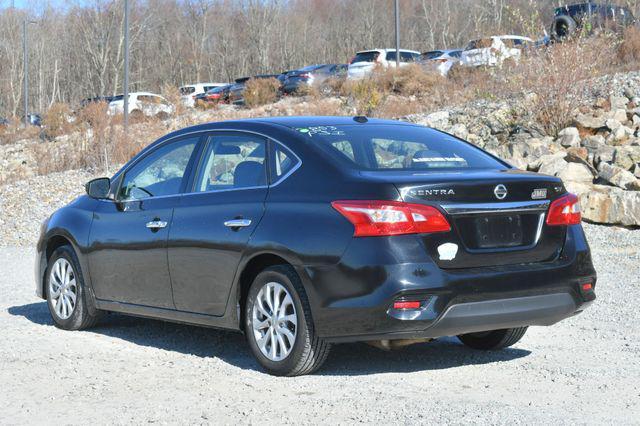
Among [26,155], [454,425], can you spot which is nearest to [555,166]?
[454,425]

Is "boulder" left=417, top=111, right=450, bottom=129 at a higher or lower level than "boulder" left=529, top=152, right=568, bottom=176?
higher

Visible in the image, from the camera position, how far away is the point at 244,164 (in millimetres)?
6707

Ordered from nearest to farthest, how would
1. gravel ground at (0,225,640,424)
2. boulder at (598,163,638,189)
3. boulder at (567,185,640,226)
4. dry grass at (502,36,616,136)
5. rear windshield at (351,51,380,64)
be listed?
1. gravel ground at (0,225,640,424)
2. boulder at (567,185,640,226)
3. boulder at (598,163,638,189)
4. dry grass at (502,36,616,136)
5. rear windshield at (351,51,380,64)

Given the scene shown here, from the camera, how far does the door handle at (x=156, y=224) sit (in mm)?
7050

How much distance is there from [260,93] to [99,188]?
31142 millimetres

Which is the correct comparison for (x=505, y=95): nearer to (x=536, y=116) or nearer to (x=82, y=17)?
(x=536, y=116)

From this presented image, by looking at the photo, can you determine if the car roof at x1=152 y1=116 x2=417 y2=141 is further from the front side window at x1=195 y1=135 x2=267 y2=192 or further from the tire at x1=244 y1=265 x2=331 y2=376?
the tire at x1=244 y1=265 x2=331 y2=376

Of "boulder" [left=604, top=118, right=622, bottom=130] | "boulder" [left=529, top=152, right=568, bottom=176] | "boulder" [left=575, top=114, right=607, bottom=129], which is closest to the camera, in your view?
"boulder" [left=529, top=152, right=568, bottom=176]

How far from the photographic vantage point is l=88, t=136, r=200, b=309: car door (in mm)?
7094

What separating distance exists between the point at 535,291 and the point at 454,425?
1261mm

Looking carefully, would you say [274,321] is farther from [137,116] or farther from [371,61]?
[371,61]

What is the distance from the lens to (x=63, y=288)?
323 inches

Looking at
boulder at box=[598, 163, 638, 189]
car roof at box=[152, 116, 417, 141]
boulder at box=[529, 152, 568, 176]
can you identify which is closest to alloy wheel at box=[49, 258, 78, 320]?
car roof at box=[152, 116, 417, 141]

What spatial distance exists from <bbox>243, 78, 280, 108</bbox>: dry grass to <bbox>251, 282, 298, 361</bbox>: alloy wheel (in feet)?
105
